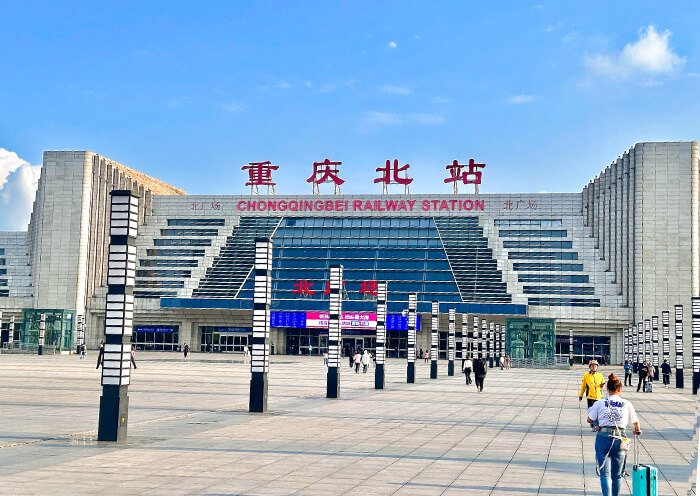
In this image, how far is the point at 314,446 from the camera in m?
19.8

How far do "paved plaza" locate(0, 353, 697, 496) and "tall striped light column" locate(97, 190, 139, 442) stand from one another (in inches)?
25.2

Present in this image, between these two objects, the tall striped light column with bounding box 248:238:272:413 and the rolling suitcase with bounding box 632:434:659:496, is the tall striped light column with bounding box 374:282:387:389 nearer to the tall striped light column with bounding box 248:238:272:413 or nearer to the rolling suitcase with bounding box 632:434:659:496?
the tall striped light column with bounding box 248:238:272:413

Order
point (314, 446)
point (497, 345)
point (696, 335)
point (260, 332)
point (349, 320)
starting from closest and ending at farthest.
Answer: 1. point (314, 446)
2. point (260, 332)
3. point (696, 335)
4. point (497, 345)
5. point (349, 320)


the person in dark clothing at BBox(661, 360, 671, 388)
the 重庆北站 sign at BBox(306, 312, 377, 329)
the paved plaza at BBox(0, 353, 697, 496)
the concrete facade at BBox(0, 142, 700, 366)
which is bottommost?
the paved plaza at BBox(0, 353, 697, 496)

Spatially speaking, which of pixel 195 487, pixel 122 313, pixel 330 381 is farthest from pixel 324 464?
pixel 330 381

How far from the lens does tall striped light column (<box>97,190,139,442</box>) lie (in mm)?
19953

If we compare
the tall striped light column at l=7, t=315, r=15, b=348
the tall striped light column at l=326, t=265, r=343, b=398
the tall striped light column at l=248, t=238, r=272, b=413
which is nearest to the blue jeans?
the tall striped light column at l=248, t=238, r=272, b=413

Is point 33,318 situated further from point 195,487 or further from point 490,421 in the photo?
point 195,487

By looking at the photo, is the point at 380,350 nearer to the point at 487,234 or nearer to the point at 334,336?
the point at 334,336

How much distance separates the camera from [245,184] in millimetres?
121125

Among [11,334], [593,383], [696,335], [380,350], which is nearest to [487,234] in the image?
[11,334]

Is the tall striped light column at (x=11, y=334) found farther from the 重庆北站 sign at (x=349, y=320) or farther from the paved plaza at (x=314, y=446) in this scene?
the paved plaza at (x=314, y=446)

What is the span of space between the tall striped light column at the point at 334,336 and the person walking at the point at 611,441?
22.5 m

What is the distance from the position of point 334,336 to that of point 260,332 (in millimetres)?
7850
